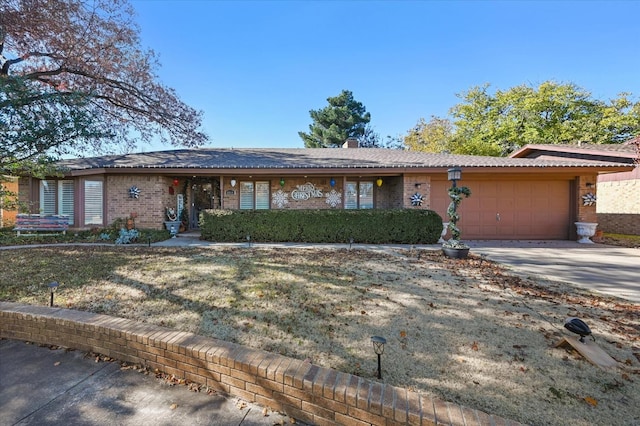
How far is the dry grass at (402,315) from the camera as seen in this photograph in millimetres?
2074

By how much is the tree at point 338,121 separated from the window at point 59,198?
68.8 ft

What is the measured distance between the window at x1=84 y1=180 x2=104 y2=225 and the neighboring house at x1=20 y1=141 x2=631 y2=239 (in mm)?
28

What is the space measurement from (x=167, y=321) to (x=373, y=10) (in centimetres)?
1125

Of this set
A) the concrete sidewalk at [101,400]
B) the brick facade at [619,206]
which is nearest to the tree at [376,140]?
the brick facade at [619,206]

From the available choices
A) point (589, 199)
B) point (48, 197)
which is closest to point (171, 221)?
point (48, 197)

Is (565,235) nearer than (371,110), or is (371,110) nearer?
(565,235)

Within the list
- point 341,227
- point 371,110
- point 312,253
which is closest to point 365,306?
point 312,253

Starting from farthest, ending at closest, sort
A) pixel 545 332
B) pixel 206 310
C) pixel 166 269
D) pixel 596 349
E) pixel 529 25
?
1. pixel 529 25
2. pixel 166 269
3. pixel 206 310
4. pixel 545 332
5. pixel 596 349

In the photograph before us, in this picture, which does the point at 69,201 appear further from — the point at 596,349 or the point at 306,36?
the point at 596,349

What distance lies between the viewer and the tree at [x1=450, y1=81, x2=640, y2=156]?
19.9m

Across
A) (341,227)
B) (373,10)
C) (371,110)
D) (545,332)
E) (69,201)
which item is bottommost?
(545,332)

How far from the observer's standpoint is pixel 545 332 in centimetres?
288

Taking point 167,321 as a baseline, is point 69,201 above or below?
above

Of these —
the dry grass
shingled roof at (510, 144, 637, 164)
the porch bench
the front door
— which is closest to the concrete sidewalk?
the dry grass
